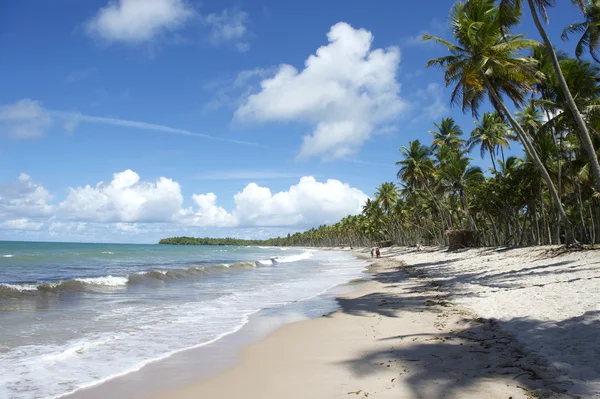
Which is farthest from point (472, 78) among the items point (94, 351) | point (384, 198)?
point (384, 198)

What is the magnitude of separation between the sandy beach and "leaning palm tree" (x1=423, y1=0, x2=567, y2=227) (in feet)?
30.3

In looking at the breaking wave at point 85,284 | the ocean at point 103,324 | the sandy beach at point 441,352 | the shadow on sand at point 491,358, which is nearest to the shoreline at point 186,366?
the ocean at point 103,324

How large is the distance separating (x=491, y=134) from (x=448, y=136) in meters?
13.4

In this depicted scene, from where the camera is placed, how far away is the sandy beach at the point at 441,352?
4.98 m

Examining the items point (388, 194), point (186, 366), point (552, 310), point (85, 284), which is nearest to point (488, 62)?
point (552, 310)

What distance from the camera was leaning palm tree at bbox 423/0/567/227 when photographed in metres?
17.1

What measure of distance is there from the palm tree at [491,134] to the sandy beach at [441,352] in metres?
23.6


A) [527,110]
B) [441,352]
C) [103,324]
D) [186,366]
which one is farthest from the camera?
[527,110]

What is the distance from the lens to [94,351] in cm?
755

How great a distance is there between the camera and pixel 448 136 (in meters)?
46.0

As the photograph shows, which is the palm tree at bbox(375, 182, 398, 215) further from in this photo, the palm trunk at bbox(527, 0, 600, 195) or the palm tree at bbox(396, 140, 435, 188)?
the palm trunk at bbox(527, 0, 600, 195)

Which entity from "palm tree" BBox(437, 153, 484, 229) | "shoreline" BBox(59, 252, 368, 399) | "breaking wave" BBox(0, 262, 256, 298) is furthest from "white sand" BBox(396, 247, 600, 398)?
"palm tree" BBox(437, 153, 484, 229)

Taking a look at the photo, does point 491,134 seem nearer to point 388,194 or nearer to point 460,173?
point 460,173

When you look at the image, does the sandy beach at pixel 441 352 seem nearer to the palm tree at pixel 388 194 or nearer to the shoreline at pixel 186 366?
the shoreline at pixel 186 366
